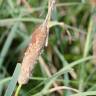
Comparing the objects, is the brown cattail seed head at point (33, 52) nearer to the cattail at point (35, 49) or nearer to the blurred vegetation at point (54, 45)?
the cattail at point (35, 49)

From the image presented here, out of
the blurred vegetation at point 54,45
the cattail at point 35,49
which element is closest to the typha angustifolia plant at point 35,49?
the cattail at point 35,49

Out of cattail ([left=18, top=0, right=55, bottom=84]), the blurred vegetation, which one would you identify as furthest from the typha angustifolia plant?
the blurred vegetation

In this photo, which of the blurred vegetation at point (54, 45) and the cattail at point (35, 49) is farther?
the blurred vegetation at point (54, 45)

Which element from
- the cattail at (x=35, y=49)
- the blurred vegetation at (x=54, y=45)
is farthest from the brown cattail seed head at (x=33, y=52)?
the blurred vegetation at (x=54, y=45)

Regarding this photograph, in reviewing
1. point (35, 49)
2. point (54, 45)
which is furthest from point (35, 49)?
point (54, 45)

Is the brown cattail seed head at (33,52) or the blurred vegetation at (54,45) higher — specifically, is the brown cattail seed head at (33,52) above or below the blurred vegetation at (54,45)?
above

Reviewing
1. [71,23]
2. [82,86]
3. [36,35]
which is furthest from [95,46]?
[71,23]

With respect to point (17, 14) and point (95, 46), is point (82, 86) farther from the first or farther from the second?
point (17, 14)

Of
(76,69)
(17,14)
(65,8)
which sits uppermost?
(17,14)
